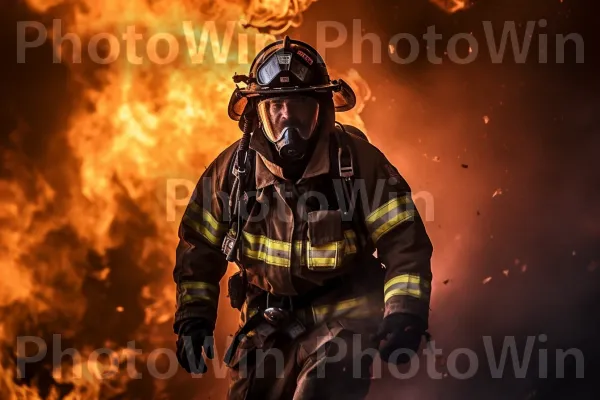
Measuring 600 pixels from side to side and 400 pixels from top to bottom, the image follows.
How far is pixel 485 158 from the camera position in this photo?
→ 21.3 ft

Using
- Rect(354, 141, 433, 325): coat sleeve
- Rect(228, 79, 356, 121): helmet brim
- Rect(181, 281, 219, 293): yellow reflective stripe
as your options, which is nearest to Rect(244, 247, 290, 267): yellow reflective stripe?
Rect(181, 281, 219, 293): yellow reflective stripe

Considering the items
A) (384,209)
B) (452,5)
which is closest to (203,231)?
(384,209)

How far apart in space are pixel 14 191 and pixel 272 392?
278cm

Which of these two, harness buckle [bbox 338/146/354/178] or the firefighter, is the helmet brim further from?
harness buckle [bbox 338/146/354/178]

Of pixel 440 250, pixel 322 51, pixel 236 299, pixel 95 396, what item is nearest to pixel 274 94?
pixel 236 299

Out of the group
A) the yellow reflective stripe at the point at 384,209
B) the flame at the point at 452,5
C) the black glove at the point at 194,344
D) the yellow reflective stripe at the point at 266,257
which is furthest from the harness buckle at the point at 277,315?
the flame at the point at 452,5

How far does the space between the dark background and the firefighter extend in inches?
80.1

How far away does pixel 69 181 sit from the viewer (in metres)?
6.41

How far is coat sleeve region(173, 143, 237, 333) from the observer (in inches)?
184

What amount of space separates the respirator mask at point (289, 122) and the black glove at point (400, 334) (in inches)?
36.0

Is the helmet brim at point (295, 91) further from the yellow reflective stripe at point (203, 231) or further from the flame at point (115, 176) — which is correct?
the flame at point (115, 176)

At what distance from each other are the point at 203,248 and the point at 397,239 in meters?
1.02

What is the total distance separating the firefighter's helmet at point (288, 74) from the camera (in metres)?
4.48

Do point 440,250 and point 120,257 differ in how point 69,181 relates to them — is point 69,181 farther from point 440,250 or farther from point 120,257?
point 440,250
